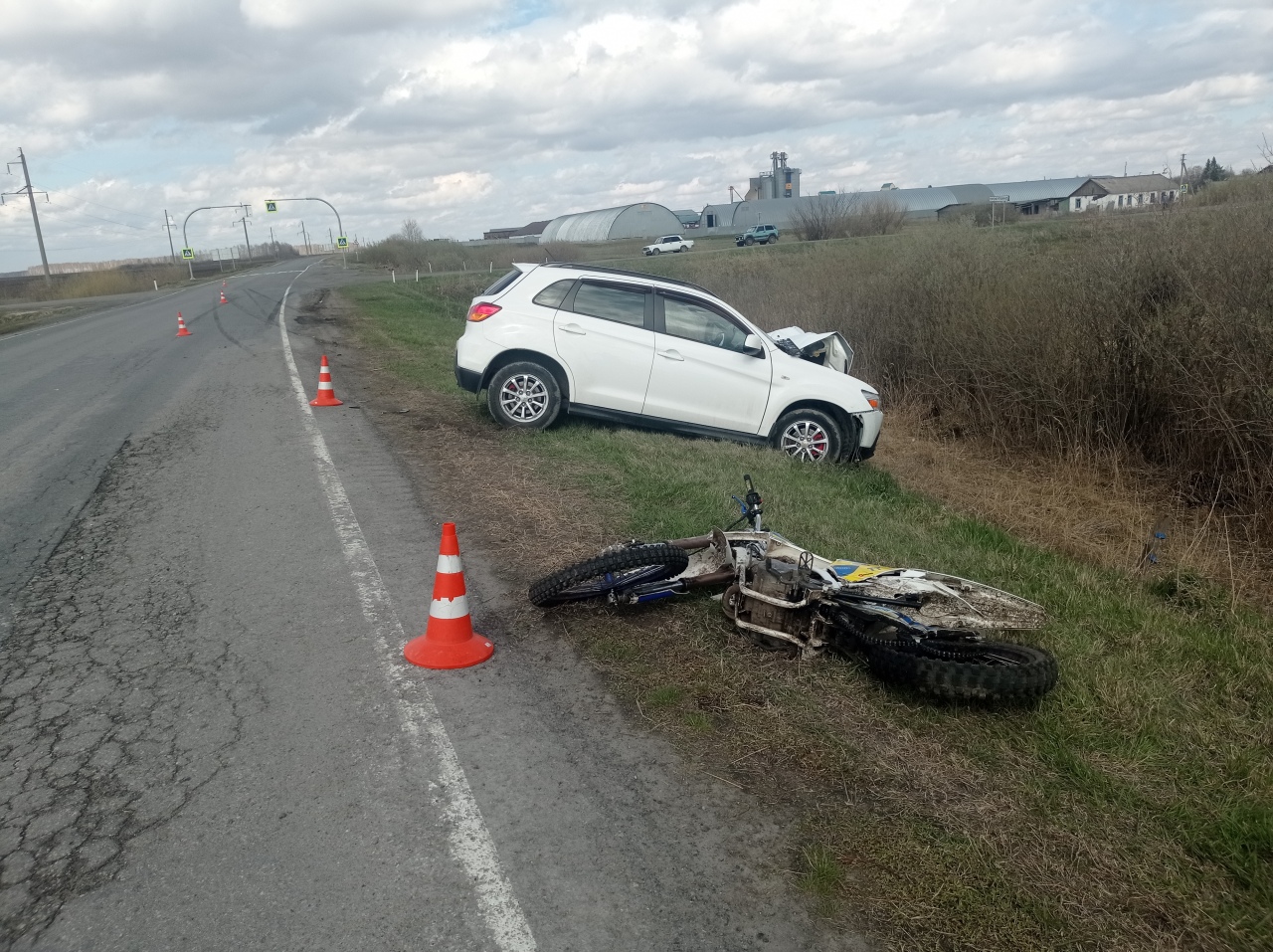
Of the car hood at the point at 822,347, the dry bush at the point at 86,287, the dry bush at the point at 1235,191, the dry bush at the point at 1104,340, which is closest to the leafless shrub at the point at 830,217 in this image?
the dry bush at the point at 1104,340

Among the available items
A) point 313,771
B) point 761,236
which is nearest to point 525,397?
point 313,771

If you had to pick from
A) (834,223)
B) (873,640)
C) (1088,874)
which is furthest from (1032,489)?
(834,223)

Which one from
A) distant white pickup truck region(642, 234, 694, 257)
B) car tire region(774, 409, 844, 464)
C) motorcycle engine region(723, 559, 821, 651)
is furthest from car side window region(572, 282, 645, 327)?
distant white pickup truck region(642, 234, 694, 257)

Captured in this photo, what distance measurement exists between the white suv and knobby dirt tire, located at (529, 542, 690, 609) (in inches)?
182

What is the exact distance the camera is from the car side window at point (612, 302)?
994cm

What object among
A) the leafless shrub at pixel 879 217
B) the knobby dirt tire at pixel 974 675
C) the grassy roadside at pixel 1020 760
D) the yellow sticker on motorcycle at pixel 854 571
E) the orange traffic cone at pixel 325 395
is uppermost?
the leafless shrub at pixel 879 217

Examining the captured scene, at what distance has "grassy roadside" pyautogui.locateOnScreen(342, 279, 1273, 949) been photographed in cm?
307

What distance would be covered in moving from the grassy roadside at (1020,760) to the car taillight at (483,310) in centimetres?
405

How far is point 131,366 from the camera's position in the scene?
16094 mm

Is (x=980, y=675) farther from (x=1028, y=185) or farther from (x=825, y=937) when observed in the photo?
(x=1028, y=185)

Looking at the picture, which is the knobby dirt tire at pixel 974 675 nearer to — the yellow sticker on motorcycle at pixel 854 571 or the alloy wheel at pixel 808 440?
the yellow sticker on motorcycle at pixel 854 571

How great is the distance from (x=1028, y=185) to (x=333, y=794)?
10266cm

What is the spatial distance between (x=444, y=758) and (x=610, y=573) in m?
1.69

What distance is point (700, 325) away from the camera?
9.91 m
